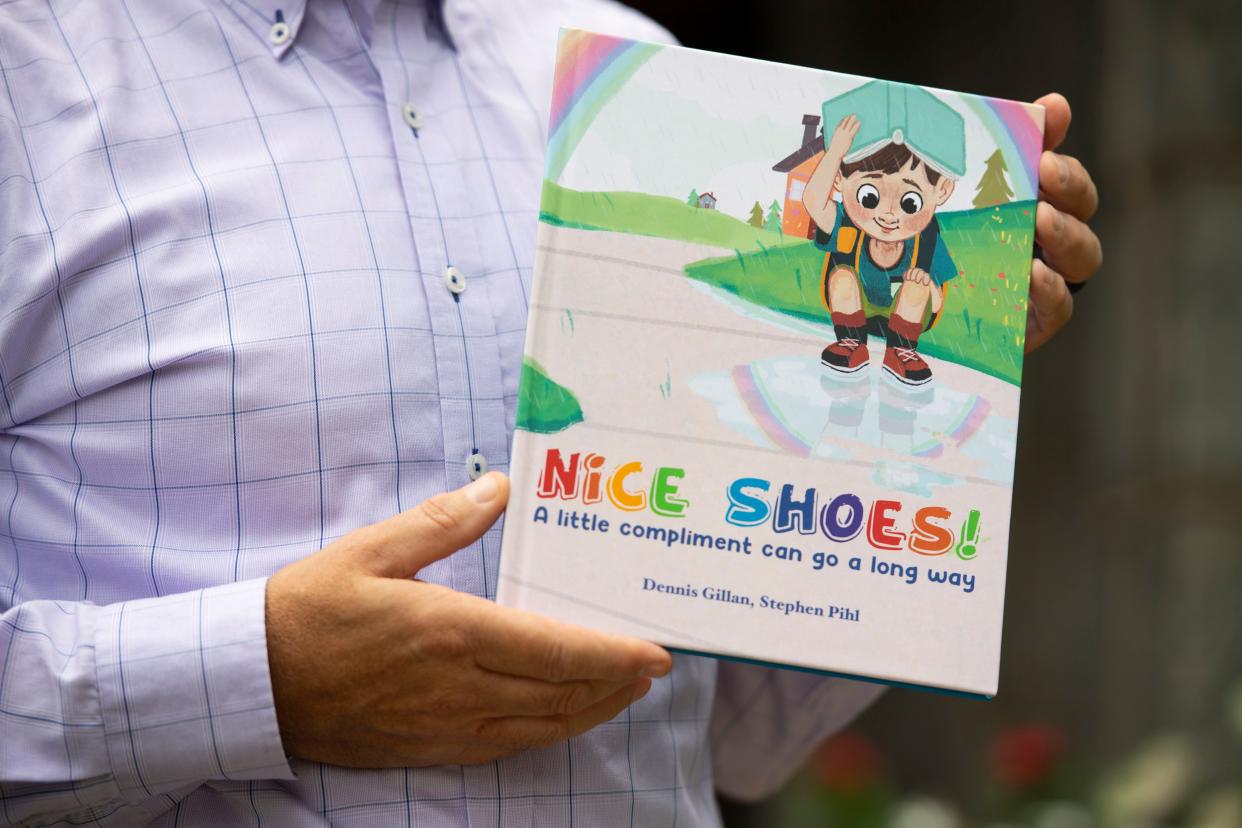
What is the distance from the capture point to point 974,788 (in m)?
2.13

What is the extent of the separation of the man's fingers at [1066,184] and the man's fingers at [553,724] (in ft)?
1.66

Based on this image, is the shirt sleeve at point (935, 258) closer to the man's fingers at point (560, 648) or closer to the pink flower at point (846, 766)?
the man's fingers at point (560, 648)

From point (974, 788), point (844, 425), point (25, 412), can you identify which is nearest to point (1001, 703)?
point (974, 788)

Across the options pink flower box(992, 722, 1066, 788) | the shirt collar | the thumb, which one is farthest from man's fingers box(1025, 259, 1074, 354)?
pink flower box(992, 722, 1066, 788)

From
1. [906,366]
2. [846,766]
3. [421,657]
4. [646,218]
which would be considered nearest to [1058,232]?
[906,366]

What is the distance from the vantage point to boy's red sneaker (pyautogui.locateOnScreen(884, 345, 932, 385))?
83 centimetres

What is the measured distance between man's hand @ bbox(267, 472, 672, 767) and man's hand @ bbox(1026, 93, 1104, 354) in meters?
0.46

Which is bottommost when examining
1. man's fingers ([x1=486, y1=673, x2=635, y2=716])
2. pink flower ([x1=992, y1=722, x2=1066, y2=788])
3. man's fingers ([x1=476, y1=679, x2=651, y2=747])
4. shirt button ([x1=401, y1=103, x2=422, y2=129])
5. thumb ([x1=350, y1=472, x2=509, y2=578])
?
pink flower ([x1=992, y1=722, x2=1066, y2=788])

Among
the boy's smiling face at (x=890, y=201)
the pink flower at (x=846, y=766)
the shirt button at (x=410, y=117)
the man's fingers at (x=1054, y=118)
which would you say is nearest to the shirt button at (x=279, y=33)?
the shirt button at (x=410, y=117)

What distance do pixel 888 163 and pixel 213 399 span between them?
Answer: 538 millimetres

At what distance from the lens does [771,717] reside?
119 centimetres

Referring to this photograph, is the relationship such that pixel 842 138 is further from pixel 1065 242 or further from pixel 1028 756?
pixel 1028 756

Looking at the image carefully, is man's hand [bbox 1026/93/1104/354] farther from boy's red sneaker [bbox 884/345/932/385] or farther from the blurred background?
the blurred background

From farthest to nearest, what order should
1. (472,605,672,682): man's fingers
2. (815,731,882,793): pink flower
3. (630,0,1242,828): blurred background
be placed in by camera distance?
(815,731,882,793): pink flower < (630,0,1242,828): blurred background < (472,605,672,682): man's fingers
